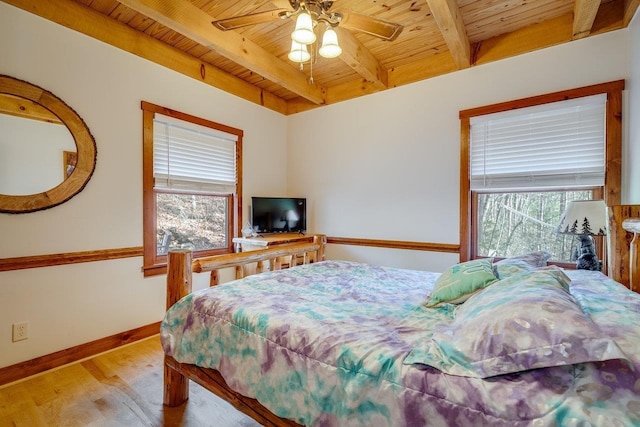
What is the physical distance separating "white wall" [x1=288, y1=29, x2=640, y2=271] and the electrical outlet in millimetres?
2918

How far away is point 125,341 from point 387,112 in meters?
3.53

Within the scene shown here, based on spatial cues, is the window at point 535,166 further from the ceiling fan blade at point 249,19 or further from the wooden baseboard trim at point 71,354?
the wooden baseboard trim at point 71,354

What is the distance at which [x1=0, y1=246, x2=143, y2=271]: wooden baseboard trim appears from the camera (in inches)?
84.5

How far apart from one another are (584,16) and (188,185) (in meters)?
3.68

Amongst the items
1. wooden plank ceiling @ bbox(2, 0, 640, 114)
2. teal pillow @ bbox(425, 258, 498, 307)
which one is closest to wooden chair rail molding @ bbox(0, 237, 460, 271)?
teal pillow @ bbox(425, 258, 498, 307)

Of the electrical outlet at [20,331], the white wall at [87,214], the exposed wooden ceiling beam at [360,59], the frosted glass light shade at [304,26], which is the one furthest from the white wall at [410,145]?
the electrical outlet at [20,331]

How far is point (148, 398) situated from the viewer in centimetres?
194

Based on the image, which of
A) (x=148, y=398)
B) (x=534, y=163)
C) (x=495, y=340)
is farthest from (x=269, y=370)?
(x=534, y=163)

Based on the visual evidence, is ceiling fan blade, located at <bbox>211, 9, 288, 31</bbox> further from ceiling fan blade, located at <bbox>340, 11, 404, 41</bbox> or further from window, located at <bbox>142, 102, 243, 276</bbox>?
window, located at <bbox>142, 102, 243, 276</bbox>

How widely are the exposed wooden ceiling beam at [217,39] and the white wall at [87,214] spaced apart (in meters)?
0.76

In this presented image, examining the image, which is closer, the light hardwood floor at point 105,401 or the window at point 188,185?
the light hardwood floor at point 105,401

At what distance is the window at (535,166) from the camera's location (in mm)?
2459

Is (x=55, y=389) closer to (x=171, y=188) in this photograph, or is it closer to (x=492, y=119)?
(x=171, y=188)

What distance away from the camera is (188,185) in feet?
10.6
